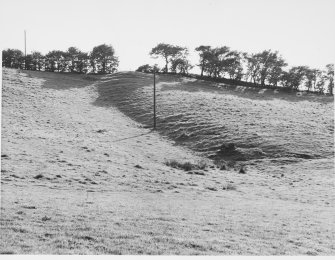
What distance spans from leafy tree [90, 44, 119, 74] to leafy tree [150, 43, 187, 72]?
1183 cm

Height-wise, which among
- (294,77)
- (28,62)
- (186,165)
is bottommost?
(186,165)

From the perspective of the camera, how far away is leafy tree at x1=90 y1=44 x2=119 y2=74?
102000 mm

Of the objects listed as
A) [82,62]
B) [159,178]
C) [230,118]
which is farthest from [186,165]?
[82,62]

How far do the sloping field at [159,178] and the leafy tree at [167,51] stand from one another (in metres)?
35.6

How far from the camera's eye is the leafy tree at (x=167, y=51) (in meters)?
101

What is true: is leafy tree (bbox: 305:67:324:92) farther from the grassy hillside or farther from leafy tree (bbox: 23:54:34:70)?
leafy tree (bbox: 23:54:34:70)

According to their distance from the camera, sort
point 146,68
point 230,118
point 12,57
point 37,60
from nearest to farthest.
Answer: point 230,118
point 12,57
point 37,60
point 146,68

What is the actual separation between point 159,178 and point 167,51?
8064 centimetres

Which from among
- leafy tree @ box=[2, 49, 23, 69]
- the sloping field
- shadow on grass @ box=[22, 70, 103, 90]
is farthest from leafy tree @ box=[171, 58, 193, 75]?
leafy tree @ box=[2, 49, 23, 69]

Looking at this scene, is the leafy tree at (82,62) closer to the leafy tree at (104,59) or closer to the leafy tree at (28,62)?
the leafy tree at (104,59)

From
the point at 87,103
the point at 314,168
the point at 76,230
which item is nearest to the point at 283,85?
the point at 87,103

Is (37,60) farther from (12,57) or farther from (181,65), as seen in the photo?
(181,65)

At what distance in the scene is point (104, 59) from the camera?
339ft

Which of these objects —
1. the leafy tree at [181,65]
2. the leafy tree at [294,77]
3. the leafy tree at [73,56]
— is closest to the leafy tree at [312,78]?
the leafy tree at [294,77]
